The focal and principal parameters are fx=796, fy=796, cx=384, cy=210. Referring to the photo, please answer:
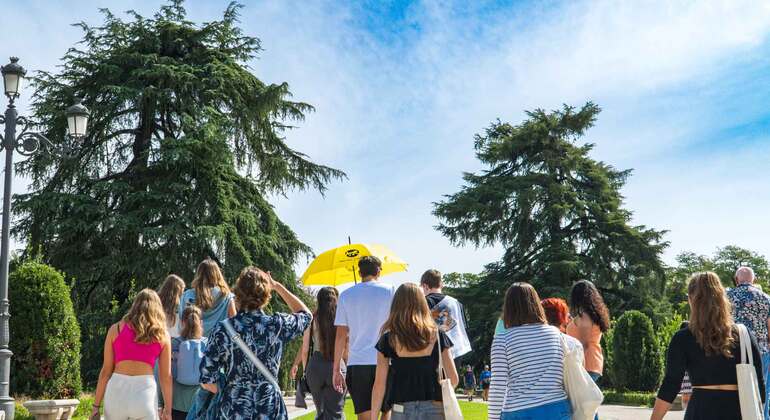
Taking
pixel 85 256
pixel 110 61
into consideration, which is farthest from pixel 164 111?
pixel 85 256

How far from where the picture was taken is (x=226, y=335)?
4.84m

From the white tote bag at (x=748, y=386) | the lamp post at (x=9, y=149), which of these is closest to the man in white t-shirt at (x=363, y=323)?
the white tote bag at (x=748, y=386)

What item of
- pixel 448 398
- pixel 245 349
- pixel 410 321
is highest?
pixel 410 321

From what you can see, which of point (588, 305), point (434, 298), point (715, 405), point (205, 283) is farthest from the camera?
point (434, 298)

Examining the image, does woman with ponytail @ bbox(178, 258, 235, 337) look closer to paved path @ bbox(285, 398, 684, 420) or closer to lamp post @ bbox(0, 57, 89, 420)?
lamp post @ bbox(0, 57, 89, 420)

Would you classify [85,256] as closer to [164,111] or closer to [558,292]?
[164,111]

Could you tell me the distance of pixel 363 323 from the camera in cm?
701

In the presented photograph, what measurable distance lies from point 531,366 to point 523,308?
359 mm

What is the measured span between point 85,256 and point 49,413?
12895mm

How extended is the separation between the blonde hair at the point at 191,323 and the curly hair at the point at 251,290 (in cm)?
195

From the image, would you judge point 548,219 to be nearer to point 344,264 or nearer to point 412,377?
point 344,264

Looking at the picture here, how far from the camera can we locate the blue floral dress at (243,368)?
15.9 ft

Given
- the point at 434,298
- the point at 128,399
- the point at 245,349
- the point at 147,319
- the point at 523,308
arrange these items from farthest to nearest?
the point at 434,298
the point at 147,319
the point at 128,399
the point at 523,308
the point at 245,349

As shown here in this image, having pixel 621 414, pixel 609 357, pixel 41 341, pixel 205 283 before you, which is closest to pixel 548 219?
pixel 609 357
